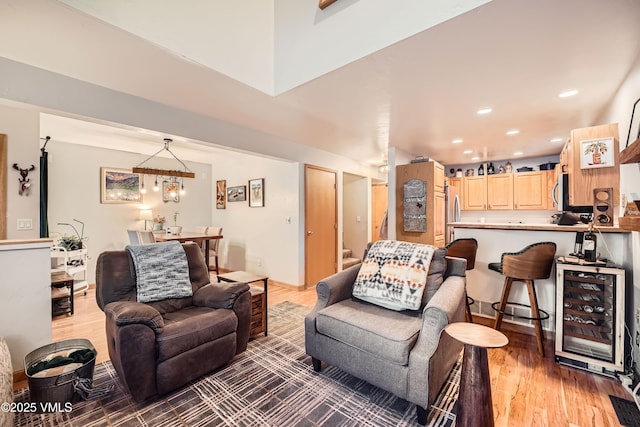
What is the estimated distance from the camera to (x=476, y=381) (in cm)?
140

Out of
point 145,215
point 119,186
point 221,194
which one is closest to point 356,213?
point 221,194

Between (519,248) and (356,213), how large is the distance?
11.7 feet

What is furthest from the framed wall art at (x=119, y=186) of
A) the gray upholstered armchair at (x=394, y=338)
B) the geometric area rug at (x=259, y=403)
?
the gray upholstered armchair at (x=394, y=338)

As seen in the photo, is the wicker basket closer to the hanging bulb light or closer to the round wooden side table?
the round wooden side table

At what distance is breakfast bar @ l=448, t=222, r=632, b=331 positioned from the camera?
230 centimetres

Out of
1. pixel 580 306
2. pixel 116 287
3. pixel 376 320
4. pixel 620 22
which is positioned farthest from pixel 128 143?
pixel 580 306

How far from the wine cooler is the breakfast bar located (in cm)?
27

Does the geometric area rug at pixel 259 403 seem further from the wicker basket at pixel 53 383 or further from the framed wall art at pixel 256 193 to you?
the framed wall art at pixel 256 193

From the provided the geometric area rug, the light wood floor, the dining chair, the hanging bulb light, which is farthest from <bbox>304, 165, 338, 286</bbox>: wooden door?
the light wood floor

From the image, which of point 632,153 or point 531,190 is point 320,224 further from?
point 531,190

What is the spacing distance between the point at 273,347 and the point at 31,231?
9.52ft

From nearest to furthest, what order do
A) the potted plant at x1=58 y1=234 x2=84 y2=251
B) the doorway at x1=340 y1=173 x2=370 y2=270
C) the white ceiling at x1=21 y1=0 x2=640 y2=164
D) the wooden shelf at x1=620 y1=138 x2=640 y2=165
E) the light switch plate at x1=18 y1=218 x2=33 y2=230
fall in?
the wooden shelf at x1=620 y1=138 x2=640 y2=165 < the white ceiling at x1=21 y1=0 x2=640 y2=164 < the light switch plate at x1=18 y1=218 x2=33 y2=230 < the potted plant at x1=58 y1=234 x2=84 y2=251 < the doorway at x1=340 y1=173 x2=370 y2=270

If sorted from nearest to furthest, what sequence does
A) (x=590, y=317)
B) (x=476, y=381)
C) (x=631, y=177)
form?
(x=476, y=381) → (x=631, y=177) → (x=590, y=317)

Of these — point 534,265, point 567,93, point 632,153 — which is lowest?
point 534,265
